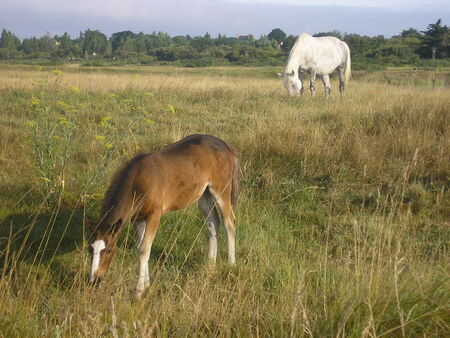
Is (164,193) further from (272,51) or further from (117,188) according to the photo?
(272,51)

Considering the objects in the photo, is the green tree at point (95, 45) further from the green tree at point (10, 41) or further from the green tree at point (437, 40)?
the green tree at point (437, 40)

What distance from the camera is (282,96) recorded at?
14.2m

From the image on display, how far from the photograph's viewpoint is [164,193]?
13.8 feet

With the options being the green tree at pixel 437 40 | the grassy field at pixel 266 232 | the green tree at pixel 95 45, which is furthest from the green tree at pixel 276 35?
the grassy field at pixel 266 232

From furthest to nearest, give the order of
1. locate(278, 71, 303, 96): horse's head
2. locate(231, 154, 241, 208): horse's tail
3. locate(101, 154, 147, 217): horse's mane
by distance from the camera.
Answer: locate(278, 71, 303, 96): horse's head < locate(231, 154, 241, 208): horse's tail < locate(101, 154, 147, 217): horse's mane

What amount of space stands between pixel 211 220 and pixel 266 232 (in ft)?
2.12

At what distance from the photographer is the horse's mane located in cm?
389

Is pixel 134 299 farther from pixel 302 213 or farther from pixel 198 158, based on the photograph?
pixel 302 213

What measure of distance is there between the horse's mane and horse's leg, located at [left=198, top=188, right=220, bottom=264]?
98cm

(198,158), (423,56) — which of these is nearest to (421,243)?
(198,158)

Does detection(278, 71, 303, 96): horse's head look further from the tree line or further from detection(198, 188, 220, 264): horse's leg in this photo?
detection(198, 188, 220, 264): horse's leg

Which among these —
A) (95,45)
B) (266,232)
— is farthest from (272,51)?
(266,232)

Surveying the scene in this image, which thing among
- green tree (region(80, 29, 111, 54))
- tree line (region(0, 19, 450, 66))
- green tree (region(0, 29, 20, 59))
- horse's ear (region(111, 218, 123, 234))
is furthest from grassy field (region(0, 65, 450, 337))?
green tree (region(0, 29, 20, 59))

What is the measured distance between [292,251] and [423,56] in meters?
42.4
